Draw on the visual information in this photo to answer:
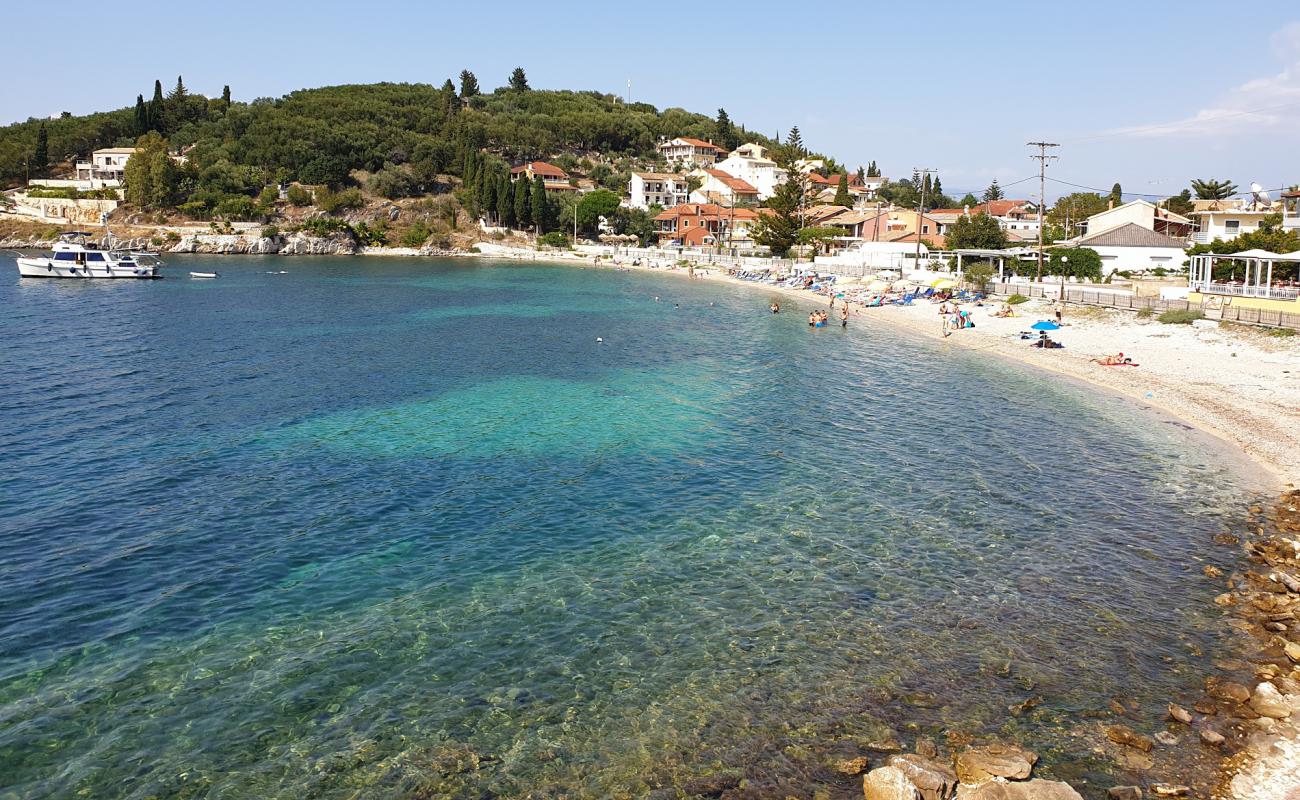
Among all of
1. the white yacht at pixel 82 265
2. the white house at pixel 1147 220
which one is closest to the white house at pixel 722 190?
the white house at pixel 1147 220

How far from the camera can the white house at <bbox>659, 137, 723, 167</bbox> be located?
172 metres

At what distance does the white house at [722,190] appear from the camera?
146500mm

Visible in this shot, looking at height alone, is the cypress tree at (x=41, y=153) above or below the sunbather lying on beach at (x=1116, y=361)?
above

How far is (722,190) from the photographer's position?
150375 millimetres

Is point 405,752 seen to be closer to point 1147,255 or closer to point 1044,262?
point 1044,262

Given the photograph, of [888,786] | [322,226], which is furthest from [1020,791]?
[322,226]

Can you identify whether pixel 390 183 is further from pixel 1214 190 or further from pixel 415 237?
pixel 1214 190

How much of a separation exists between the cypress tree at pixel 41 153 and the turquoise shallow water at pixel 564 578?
13536 cm

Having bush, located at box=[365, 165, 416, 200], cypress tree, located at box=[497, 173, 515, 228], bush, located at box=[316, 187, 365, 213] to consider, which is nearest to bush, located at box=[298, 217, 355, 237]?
bush, located at box=[316, 187, 365, 213]

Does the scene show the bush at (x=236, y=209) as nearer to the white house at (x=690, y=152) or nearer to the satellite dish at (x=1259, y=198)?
the white house at (x=690, y=152)

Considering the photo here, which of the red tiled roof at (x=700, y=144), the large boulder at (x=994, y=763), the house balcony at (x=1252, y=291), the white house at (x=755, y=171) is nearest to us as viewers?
the large boulder at (x=994, y=763)

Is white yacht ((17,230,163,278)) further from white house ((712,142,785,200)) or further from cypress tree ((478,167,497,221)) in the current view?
white house ((712,142,785,200))

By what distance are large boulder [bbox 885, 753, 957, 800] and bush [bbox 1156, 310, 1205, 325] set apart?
40548 mm

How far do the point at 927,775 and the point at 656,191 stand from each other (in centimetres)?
14149
